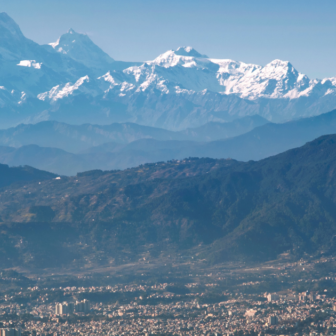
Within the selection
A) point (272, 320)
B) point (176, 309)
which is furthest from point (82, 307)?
point (272, 320)

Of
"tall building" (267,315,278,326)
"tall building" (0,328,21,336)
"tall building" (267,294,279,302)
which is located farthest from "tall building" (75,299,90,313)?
"tall building" (267,315,278,326)

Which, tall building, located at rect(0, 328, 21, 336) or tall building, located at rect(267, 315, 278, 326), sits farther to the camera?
tall building, located at rect(267, 315, 278, 326)

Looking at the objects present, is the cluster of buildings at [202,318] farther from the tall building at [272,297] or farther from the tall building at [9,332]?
the tall building at [9,332]

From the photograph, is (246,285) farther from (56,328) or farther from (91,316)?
(56,328)

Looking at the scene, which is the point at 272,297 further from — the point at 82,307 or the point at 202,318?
the point at 82,307

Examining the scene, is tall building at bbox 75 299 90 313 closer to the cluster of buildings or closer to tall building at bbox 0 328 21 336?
the cluster of buildings

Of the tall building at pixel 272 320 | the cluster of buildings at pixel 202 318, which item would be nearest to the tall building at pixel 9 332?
the cluster of buildings at pixel 202 318

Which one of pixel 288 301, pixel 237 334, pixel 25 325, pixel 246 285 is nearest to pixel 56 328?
pixel 25 325

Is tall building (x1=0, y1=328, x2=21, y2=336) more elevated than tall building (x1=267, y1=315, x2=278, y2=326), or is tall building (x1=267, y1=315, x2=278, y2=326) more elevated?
tall building (x1=0, y1=328, x2=21, y2=336)
